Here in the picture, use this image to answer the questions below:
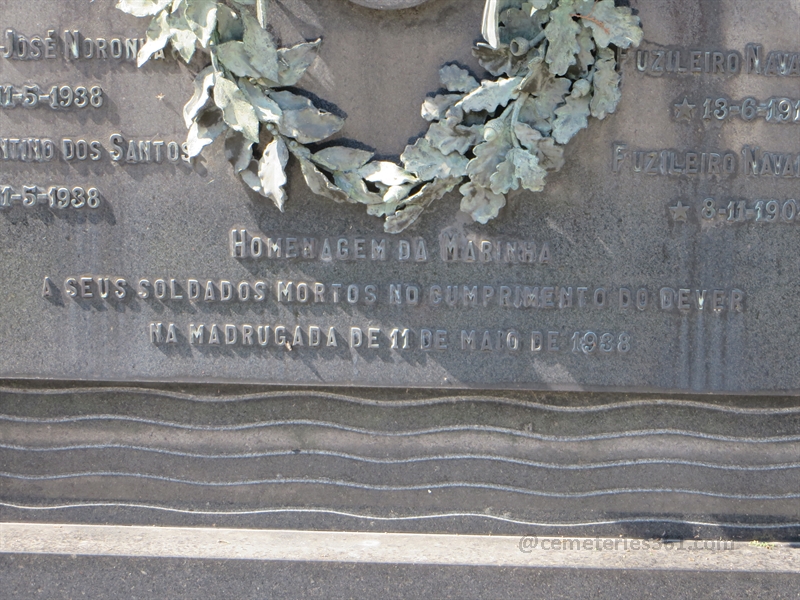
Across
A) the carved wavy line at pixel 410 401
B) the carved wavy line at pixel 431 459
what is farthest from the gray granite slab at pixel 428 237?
the carved wavy line at pixel 431 459

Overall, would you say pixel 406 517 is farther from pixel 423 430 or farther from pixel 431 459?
pixel 423 430

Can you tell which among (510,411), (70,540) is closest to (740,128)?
(510,411)

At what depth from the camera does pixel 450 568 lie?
287 cm

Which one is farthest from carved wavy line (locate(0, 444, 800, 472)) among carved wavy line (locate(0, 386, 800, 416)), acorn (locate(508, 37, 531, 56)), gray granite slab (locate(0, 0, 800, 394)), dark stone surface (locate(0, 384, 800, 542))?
acorn (locate(508, 37, 531, 56))

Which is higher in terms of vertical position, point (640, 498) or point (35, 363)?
point (35, 363)

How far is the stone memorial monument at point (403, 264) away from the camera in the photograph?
8.88 feet

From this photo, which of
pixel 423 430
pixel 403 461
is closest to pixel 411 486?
pixel 403 461

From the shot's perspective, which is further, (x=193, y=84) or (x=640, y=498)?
(x=640, y=498)

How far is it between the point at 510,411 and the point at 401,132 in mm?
1237

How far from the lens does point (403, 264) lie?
2877 mm

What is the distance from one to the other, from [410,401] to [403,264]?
23.6 inches

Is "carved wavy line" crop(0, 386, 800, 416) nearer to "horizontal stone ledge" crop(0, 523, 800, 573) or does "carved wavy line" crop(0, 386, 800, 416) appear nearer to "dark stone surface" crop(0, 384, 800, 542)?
"dark stone surface" crop(0, 384, 800, 542)

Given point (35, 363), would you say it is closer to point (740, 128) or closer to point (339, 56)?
point (339, 56)

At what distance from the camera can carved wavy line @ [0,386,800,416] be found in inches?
119
